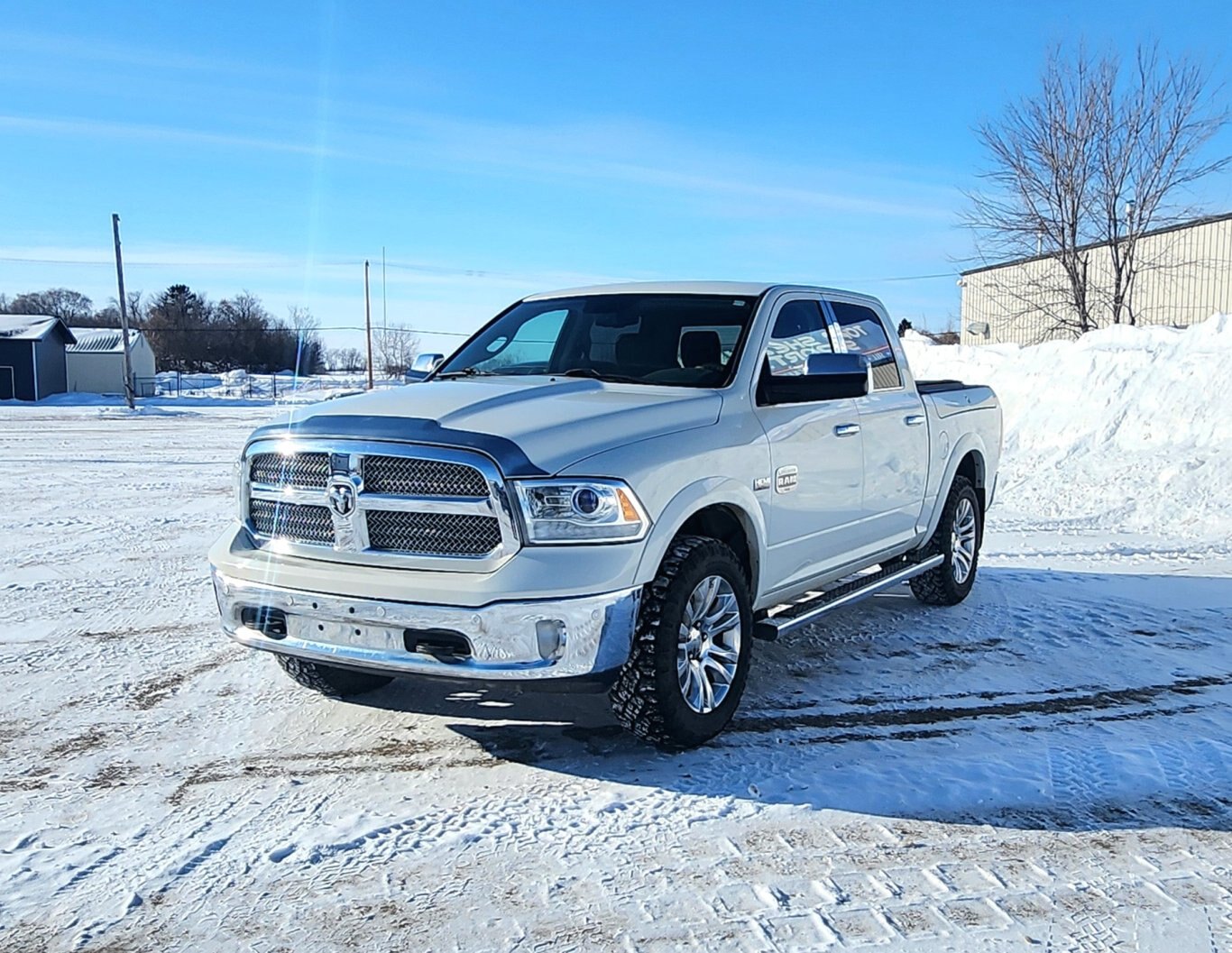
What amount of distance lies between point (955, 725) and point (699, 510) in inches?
62.0

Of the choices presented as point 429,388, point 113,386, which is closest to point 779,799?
point 429,388

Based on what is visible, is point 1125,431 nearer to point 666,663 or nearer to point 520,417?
point 666,663

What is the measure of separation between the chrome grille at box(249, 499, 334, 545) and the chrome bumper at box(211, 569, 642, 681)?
10.4 inches

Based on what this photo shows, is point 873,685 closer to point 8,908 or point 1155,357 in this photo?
point 8,908

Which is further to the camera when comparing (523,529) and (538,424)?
(538,424)

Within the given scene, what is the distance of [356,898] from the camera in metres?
3.25

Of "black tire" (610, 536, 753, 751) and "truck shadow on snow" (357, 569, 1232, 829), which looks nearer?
"truck shadow on snow" (357, 569, 1232, 829)

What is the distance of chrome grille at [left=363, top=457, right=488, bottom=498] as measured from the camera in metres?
3.98

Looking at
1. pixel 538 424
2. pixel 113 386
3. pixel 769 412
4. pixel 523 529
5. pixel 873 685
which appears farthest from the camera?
pixel 113 386

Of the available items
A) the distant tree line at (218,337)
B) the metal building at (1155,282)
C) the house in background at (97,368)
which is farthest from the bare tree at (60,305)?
the metal building at (1155,282)

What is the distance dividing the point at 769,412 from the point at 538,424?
1346 millimetres

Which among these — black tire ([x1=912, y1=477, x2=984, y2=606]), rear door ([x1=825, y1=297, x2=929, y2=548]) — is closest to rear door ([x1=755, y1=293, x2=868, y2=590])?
rear door ([x1=825, y1=297, x2=929, y2=548])

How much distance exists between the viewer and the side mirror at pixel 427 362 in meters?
6.27

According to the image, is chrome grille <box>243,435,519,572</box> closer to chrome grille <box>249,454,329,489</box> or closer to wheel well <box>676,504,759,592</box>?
chrome grille <box>249,454,329,489</box>
